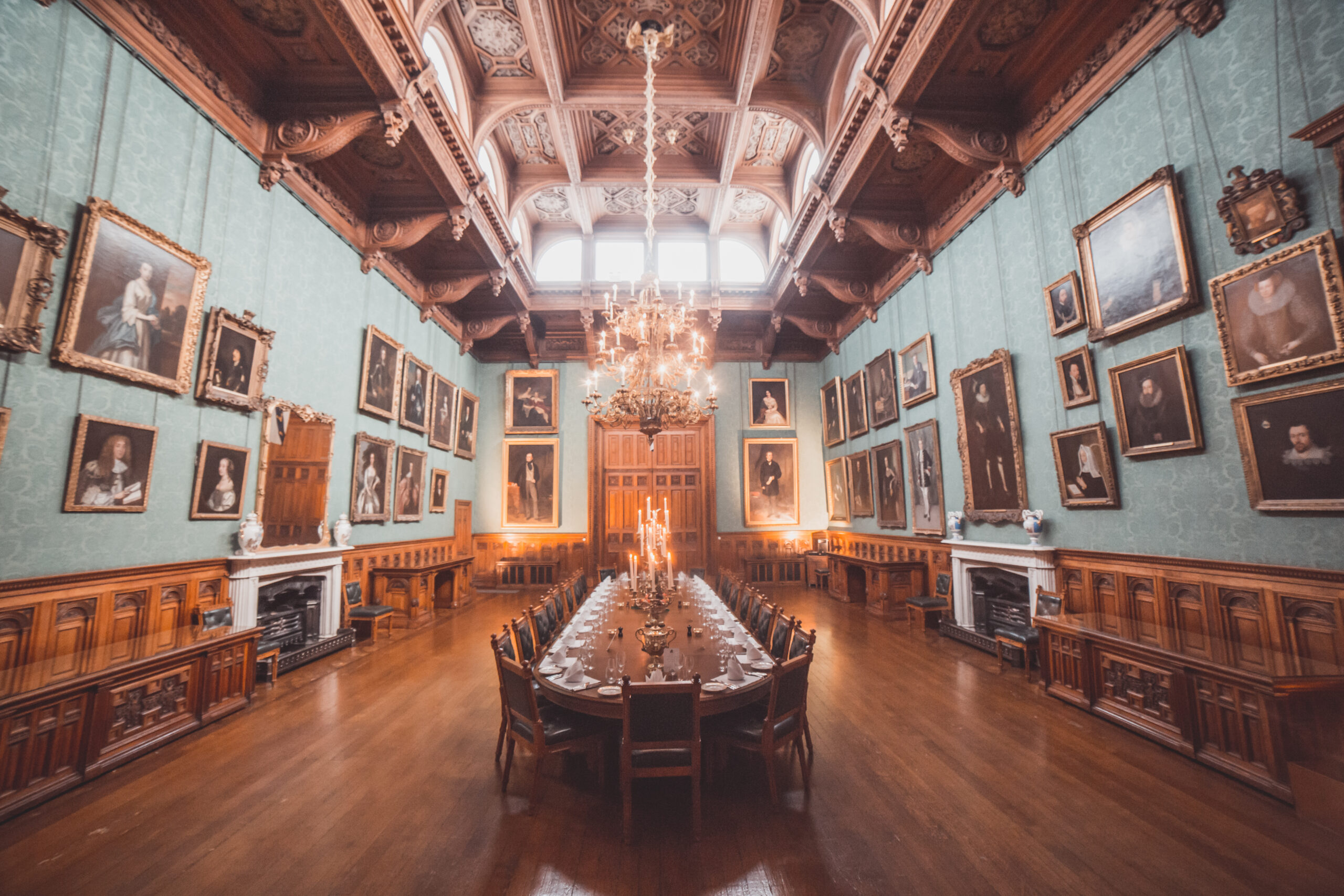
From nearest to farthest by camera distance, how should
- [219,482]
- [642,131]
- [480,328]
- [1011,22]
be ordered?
[1011,22] < [219,482] < [642,131] < [480,328]

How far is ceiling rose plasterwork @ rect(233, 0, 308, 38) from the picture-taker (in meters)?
5.03

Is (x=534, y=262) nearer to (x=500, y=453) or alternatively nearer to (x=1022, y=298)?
(x=500, y=453)

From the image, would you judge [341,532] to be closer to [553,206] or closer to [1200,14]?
[553,206]

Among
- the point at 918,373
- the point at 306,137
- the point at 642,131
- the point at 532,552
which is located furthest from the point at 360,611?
the point at 918,373

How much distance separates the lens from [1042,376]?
243 inches

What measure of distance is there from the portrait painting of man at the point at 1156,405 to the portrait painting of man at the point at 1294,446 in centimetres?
40

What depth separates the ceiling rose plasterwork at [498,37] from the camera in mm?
7150

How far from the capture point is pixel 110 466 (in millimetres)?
4410

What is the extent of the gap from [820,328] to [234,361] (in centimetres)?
1076

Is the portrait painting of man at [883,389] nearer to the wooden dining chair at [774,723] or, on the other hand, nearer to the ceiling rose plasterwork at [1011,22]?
the ceiling rose plasterwork at [1011,22]

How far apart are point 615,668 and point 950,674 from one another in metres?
4.18

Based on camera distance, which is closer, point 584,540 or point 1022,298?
point 1022,298

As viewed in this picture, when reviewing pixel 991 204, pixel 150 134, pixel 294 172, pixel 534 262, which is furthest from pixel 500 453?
pixel 991 204

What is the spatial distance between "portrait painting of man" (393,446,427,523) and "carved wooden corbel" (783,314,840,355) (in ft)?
28.0
